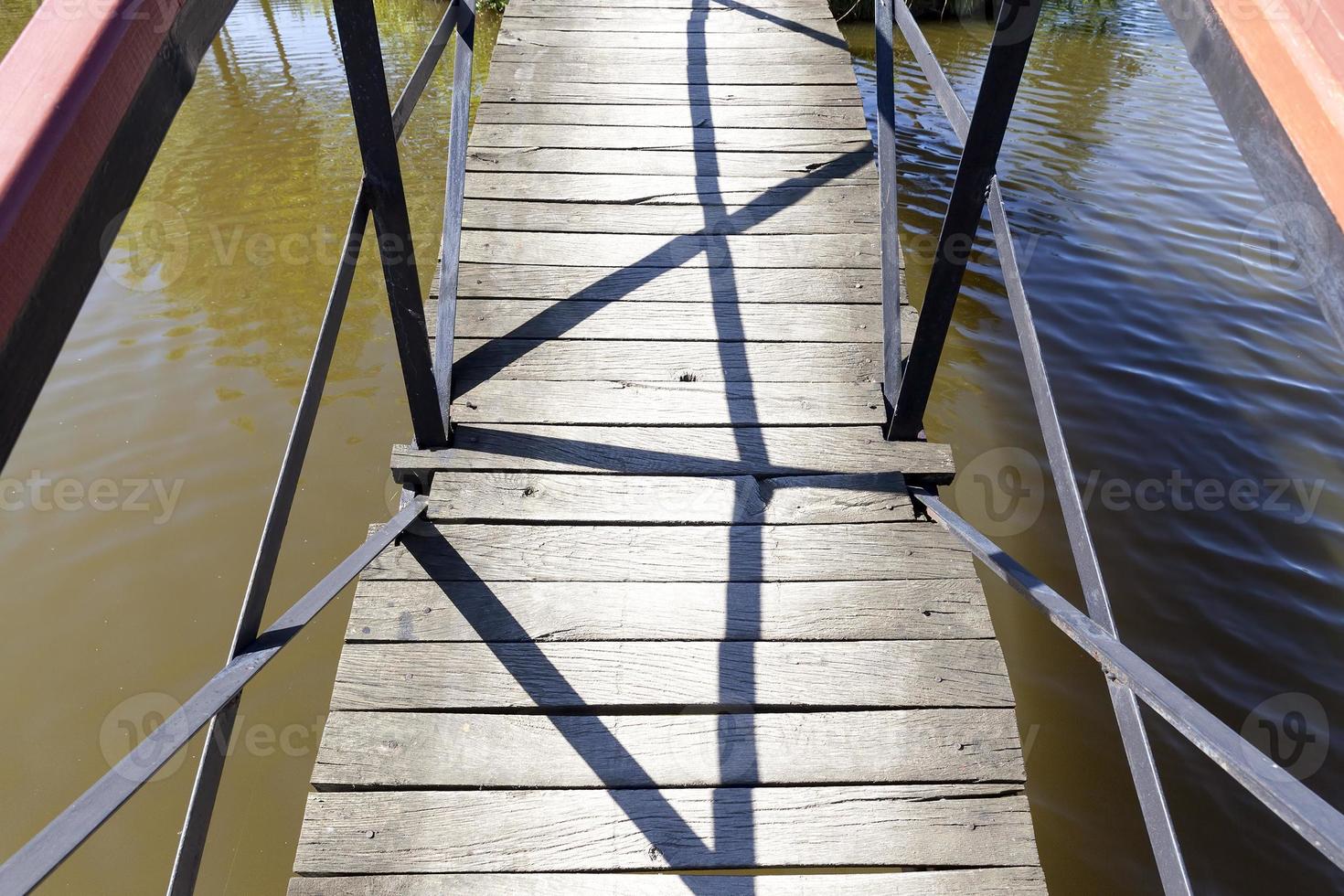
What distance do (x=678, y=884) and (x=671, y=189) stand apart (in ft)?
9.05

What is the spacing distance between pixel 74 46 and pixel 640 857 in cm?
177

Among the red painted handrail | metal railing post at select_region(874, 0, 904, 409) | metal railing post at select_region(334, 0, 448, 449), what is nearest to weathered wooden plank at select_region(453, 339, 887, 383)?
metal railing post at select_region(874, 0, 904, 409)

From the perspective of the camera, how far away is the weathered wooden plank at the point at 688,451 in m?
2.53

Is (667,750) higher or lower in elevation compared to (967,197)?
lower

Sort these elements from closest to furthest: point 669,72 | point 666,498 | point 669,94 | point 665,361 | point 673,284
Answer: point 666,498, point 665,361, point 673,284, point 669,94, point 669,72

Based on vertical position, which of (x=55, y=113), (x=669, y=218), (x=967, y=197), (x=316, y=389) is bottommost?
(x=669, y=218)

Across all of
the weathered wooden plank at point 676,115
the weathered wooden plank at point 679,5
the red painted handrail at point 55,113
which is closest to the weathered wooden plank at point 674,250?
the weathered wooden plank at point 676,115

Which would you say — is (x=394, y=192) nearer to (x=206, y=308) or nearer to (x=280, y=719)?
(x=280, y=719)

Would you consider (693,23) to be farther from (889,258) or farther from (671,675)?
(671,675)

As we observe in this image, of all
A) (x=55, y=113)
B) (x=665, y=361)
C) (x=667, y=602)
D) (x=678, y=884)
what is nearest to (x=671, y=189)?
(x=665, y=361)

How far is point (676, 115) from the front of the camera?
396 centimetres

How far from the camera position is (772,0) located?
4777 millimetres

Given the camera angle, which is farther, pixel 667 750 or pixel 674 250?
pixel 674 250

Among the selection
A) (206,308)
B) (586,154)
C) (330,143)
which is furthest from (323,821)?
(330,143)
